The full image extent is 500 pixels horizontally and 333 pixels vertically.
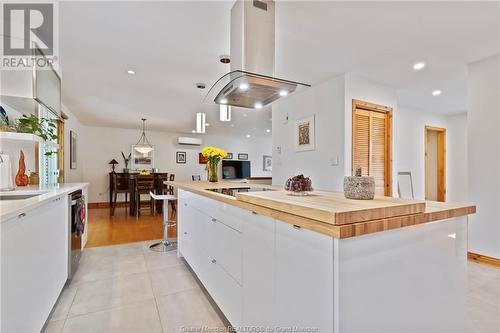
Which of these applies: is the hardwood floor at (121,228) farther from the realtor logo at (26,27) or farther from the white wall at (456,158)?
the white wall at (456,158)

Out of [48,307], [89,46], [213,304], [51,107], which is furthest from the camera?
[51,107]

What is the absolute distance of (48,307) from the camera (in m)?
1.63

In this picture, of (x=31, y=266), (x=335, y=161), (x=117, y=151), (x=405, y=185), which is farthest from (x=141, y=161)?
(x=405, y=185)

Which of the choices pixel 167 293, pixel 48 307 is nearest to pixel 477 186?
pixel 167 293

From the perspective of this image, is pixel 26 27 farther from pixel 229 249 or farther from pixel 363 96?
pixel 363 96

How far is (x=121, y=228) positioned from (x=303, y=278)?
14.0 feet

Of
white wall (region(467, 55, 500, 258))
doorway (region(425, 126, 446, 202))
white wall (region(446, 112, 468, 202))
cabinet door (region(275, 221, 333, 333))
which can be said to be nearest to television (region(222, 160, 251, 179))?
doorway (region(425, 126, 446, 202))

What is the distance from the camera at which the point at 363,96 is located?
3346 mm

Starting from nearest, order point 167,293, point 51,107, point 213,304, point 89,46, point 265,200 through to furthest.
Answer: point 265,200
point 213,304
point 167,293
point 89,46
point 51,107

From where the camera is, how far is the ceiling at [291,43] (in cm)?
193

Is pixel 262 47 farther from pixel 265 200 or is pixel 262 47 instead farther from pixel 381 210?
pixel 381 210

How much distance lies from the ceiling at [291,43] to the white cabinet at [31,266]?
1.59m

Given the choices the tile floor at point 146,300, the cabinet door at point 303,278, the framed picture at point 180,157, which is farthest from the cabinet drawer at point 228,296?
the framed picture at point 180,157

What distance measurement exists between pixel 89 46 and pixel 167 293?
248cm
